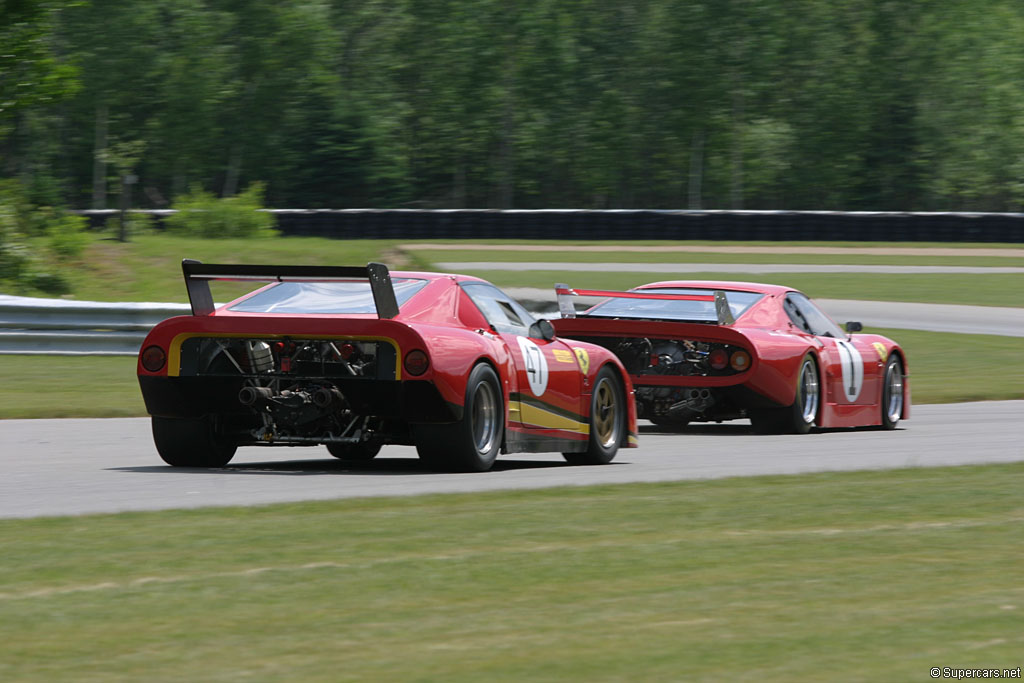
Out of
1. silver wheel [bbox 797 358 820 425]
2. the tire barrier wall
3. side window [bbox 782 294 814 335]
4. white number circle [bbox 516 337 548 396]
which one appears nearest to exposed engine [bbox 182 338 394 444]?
white number circle [bbox 516 337 548 396]

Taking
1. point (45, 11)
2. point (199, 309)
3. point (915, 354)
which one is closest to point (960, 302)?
point (915, 354)

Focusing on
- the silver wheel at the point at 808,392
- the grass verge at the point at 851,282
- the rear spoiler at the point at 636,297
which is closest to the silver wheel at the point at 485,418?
the rear spoiler at the point at 636,297

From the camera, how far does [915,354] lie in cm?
2130

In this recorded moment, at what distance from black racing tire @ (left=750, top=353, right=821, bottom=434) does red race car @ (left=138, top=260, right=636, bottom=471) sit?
357cm

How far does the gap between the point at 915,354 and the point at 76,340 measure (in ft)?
36.5

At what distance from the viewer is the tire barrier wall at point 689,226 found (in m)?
41.2

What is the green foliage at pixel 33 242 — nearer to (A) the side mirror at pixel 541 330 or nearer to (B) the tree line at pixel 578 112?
(A) the side mirror at pixel 541 330

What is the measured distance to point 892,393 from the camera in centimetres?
1373

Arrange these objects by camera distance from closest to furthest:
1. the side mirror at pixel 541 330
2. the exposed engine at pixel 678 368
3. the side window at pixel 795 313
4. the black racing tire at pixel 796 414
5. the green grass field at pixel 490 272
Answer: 1. the side mirror at pixel 541 330
2. the exposed engine at pixel 678 368
3. the black racing tire at pixel 796 414
4. the side window at pixel 795 313
5. the green grass field at pixel 490 272

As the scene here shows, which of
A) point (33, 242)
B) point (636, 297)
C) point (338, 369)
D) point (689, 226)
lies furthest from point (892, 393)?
point (689, 226)

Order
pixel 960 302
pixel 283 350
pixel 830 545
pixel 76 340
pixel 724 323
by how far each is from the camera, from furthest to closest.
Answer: pixel 960 302
pixel 76 340
pixel 724 323
pixel 283 350
pixel 830 545

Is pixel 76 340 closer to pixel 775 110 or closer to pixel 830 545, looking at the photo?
pixel 830 545

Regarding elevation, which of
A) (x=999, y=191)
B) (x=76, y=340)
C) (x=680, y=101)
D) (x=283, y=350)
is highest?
(x=283, y=350)

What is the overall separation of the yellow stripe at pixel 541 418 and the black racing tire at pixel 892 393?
15.1 feet
